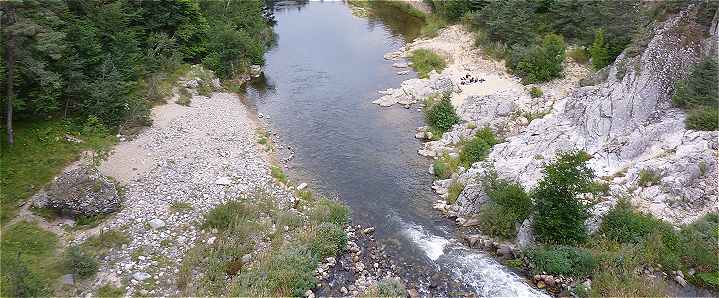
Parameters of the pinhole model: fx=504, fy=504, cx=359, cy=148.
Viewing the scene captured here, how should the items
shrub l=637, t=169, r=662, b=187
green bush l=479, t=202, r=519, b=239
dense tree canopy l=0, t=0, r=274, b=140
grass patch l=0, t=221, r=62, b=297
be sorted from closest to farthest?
grass patch l=0, t=221, r=62, b=297, green bush l=479, t=202, r=519, b=239, shrub l=637, t=169, r=662, b=187, dense tree canopy l=0, t=0, r=274, b=140

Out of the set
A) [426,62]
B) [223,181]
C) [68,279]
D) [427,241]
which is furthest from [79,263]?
[426,62]

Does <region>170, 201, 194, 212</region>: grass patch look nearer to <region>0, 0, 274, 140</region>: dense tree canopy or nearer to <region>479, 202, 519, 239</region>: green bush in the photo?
<region>0, 0, 274, 140</region>: dense tree canopy

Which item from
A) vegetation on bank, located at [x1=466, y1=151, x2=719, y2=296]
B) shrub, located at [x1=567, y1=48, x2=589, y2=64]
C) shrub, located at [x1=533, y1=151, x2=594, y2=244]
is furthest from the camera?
shrub, located at [x1=567, y1=48, x2=589, y2=64]

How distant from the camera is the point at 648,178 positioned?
2200 cm

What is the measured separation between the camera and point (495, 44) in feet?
144

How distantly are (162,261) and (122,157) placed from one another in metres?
8.85

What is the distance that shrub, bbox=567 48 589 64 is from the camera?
40094 millimetres

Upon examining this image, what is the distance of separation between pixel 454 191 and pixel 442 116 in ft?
30.9

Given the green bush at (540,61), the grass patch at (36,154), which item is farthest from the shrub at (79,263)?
the green bush at (540,61)

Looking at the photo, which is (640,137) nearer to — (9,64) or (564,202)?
(564,202)

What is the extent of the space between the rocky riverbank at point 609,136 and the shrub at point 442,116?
2.23 ft

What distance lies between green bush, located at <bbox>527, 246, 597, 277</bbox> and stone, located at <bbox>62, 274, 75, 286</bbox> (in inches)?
668

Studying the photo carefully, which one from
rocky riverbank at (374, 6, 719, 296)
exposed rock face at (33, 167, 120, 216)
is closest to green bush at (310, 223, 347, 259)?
rocky riverbank at (374, 6, 719, 296)

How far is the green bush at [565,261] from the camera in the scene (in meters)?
19.1
